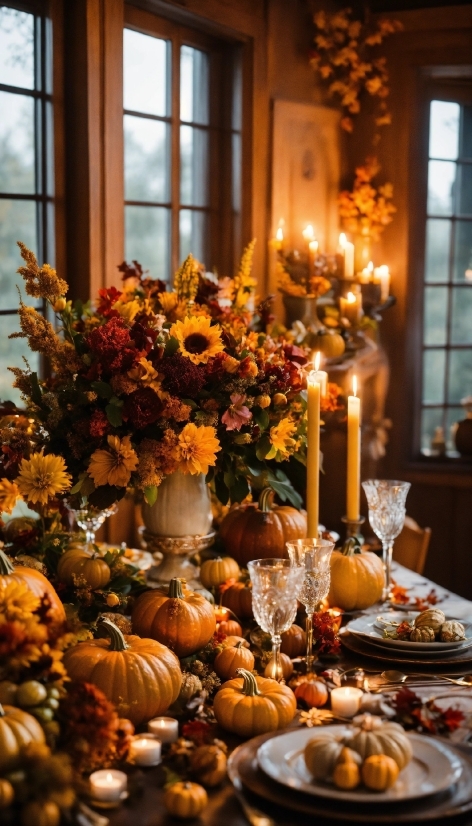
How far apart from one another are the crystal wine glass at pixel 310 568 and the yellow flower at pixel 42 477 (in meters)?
0.38

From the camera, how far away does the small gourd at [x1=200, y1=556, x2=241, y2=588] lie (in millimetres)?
1843

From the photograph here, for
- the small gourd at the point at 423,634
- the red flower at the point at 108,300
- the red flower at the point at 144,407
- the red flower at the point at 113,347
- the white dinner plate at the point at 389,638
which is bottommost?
the white dinner plate at the point at 389,638

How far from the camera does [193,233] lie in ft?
11.1

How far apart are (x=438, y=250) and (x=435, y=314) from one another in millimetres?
267

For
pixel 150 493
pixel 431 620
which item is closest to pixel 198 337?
pixel 150 493

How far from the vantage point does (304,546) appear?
1.51 meters

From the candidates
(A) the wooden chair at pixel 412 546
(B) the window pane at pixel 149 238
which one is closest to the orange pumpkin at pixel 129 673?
(A) the wooden chair at pixel 412 546

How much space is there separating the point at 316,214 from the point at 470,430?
3.57 feet

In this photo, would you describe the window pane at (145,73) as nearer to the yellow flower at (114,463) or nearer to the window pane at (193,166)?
the window pane at (193,166)

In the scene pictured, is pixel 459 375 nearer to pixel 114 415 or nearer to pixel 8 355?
pixel 8 355

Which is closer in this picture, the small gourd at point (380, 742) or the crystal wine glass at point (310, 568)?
the small gourd at point (380, 742)

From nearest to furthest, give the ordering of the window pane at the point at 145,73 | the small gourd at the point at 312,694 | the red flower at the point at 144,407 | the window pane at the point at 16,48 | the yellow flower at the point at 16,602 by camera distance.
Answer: the yellow flower at the point at 16,602
the small gourd at the point at 312,694
the red flower at the point at 144,407
the window pane at the point at 16,48
the window pane at the point at 145,73

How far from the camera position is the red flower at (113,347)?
5.18ft

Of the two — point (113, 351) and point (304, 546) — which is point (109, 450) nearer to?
point (113, 351)
